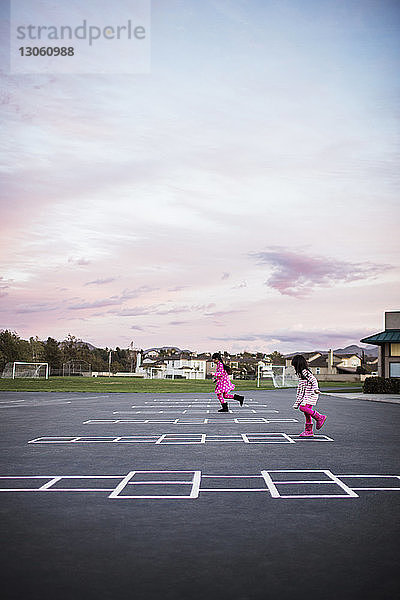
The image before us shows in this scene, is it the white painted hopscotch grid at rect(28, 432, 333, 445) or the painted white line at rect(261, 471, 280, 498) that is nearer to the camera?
the painted white line at rect(261, 471, 280, 498)

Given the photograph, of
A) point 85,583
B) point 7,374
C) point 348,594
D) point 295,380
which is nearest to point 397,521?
point 348,594

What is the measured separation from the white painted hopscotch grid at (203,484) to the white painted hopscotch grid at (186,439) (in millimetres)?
3897

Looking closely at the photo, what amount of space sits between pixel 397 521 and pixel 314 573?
205 cm

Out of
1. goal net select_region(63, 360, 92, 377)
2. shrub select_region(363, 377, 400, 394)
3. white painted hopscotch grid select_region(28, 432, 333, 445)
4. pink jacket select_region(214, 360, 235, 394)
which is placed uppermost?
pink jacket select_region(214, 360, 235, 394)

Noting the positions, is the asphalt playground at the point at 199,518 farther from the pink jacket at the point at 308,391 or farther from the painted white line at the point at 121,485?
the pink jacket at the point at 308,391

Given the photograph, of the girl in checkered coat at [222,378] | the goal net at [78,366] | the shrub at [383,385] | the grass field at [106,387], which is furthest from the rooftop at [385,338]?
the goal net at [78,366]

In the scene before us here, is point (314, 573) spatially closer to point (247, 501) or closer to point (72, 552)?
point (72, 552)

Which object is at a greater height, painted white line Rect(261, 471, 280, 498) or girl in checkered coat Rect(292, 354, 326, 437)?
girl in checkered coat Rect(292, 354, 326, 437)

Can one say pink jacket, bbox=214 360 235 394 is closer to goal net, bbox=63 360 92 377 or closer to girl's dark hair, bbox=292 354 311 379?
girl's dark hair, bbox=292 354 311 379

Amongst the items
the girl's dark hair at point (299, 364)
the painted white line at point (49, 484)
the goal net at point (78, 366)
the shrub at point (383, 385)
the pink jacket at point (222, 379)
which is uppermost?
the girl's dark hair at point (299, 364)

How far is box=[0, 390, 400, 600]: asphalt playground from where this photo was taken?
16.0 feet

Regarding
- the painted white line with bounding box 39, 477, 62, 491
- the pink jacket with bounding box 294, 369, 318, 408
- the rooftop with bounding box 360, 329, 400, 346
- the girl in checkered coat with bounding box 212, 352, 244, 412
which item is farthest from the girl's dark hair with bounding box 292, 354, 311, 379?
the rooftop with bounding box 360, 329, 400, 346

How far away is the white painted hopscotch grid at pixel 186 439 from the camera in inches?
532

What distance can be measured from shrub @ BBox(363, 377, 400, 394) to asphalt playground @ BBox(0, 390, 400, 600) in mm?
28284
